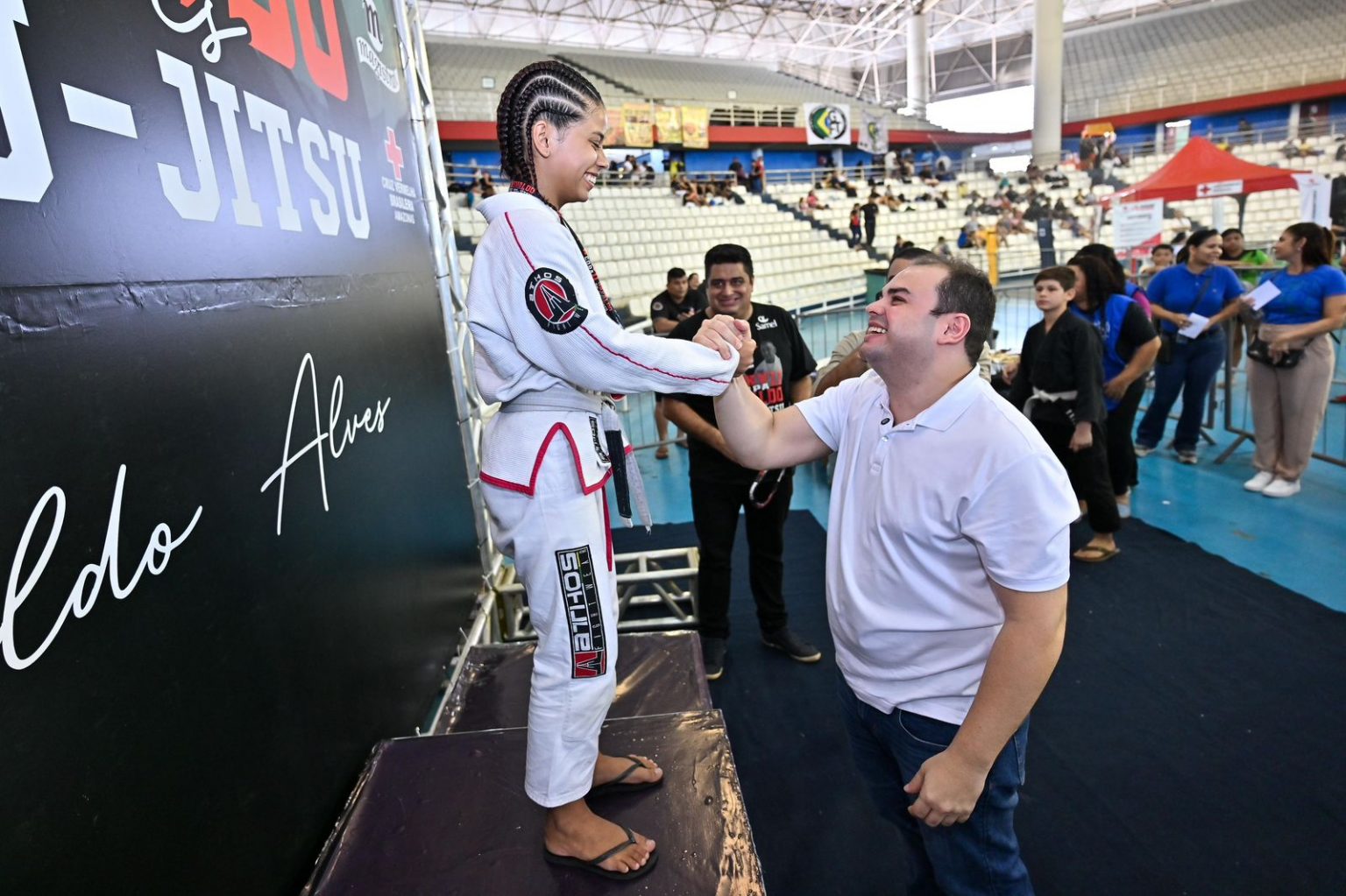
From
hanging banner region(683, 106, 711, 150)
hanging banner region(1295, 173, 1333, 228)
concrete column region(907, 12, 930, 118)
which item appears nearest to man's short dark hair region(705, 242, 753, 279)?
hanging banner region(1295, 173, 1333, 228)

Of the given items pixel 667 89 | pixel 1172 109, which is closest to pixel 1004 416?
pixel 667 89

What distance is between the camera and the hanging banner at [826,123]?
29359mm

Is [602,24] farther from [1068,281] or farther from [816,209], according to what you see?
[1068,281]

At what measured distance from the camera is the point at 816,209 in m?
22.2

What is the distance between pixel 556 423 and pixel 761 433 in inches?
21.2

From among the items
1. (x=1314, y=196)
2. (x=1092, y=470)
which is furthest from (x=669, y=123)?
(x=1092, y=470)

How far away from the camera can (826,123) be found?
29.5 m

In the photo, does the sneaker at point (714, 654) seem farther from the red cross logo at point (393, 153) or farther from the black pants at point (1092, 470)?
the red cross logo at point (393, 153)

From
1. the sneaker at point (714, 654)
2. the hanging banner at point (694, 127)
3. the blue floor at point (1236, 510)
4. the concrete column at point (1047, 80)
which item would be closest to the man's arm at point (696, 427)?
the sneaker at point (714, 654)

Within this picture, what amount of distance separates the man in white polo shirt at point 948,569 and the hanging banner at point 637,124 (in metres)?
23.5

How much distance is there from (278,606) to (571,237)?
1082 mm

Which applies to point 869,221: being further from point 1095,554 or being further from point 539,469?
point 539,469

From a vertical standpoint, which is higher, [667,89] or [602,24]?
[602,24]

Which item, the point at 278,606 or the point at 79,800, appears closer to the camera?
the point at 79,800
